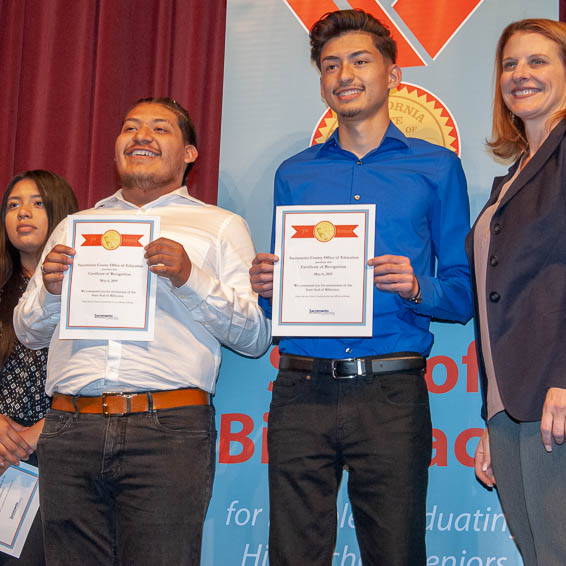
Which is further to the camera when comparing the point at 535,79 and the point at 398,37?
the point at 398,37

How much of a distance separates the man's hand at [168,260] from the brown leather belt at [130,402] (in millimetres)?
373

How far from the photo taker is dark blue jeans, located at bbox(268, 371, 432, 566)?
219cm

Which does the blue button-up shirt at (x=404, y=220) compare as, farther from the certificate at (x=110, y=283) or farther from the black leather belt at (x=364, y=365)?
the certificate at (x=110, y=283)

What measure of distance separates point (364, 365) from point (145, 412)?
728 mm

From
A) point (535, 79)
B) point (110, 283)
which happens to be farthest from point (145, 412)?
point (535, 79)

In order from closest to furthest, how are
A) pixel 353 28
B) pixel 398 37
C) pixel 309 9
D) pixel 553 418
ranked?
1. pixel 553 418
2. pixel 353 28
3. pixel 398 37
4. pixel 309 9

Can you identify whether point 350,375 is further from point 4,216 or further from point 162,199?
point 4,216

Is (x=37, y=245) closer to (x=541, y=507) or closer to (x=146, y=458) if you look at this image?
(x=146, y=458)

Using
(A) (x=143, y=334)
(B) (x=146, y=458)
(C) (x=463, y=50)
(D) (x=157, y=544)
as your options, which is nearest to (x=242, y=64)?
(C) (x=463, y=50)

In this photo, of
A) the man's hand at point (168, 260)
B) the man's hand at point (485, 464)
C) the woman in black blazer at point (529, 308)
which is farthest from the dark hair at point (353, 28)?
the man's hand at point (485, 464)

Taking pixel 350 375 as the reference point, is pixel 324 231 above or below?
above

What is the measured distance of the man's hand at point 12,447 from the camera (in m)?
2.76

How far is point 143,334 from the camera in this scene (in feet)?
7.91

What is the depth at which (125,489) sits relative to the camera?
240 centimetres
